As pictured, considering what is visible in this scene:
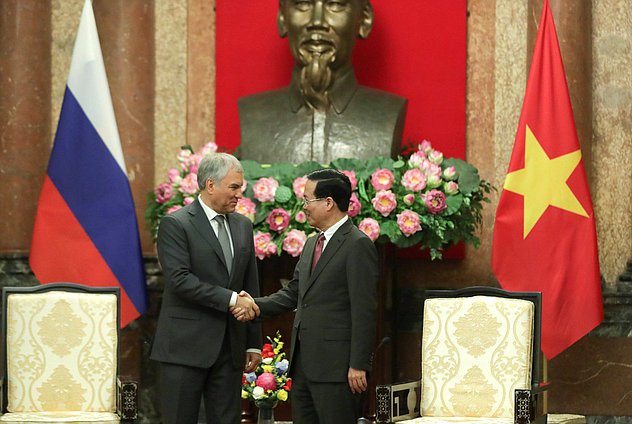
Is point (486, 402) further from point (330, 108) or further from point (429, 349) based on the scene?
point (330, 108)

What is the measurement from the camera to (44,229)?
6.69 m

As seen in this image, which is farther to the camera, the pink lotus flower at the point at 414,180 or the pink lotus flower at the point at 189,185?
the pink lotus flower at the point at 189,185

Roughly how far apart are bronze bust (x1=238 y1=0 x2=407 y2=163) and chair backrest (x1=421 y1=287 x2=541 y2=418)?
57.8 inches

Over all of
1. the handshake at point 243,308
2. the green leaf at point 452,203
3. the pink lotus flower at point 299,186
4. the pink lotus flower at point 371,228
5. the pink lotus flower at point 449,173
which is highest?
the pink lotus flower at point 449,173

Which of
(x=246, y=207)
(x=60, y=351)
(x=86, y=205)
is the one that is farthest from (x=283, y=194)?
(x=60, y=351)

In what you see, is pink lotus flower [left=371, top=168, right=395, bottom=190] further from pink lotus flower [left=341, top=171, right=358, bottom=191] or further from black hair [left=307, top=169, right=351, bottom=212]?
black hair [left=307, top=169, right=351, bottom=212]

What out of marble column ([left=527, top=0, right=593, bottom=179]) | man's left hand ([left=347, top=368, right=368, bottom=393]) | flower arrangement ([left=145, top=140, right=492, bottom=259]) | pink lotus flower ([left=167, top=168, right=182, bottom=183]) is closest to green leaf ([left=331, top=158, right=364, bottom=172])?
flower arrangement ([left=145, top=140, right=492, bottom=259])

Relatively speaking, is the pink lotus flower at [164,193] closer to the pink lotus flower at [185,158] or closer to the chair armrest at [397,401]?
the pink lotus flower at [185,158]

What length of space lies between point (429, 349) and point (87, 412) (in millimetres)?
1566

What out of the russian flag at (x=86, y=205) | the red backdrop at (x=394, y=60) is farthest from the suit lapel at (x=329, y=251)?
the red backdrop at (x=394, y=60)

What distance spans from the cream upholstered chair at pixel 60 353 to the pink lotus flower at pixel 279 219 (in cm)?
94

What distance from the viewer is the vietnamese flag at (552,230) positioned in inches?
247

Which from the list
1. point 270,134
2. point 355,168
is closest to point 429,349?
point 355,168

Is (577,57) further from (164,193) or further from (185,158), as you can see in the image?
(164,193)
